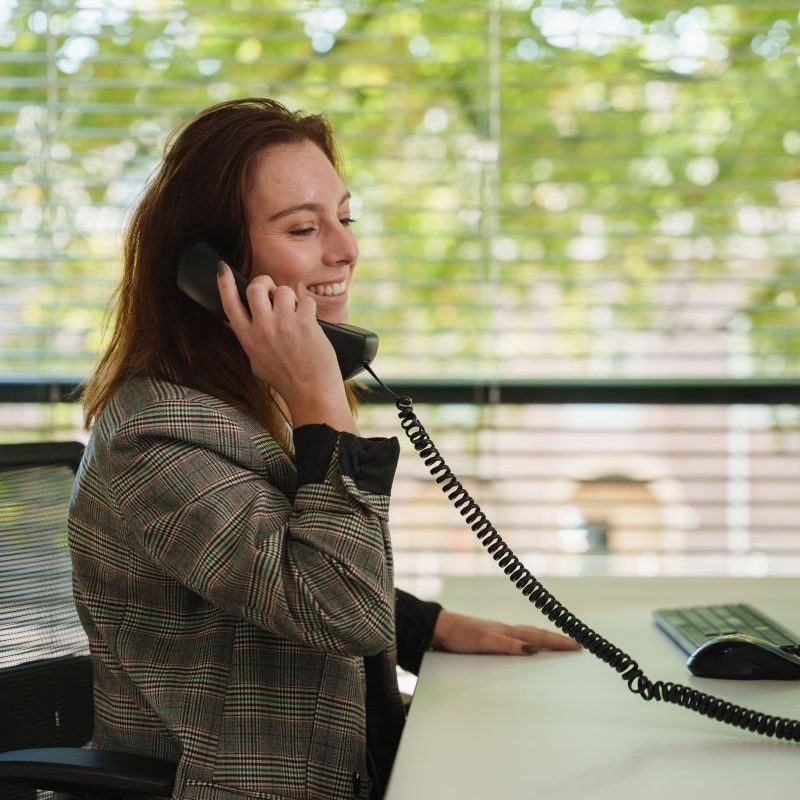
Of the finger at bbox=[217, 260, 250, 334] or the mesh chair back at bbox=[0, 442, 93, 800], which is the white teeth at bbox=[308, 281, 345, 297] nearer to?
the finger at bbox=[217, 260, 250, 334]

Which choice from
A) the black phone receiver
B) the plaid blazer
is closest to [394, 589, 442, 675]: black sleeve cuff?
the plaid blazer

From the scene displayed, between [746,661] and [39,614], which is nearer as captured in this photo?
[746,661]

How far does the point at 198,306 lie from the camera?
143cm

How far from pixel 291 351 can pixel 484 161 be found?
170 cm

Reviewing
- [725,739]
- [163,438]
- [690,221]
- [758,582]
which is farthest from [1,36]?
[725,739]

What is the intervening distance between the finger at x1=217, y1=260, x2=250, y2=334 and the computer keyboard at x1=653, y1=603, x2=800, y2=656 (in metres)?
0.69

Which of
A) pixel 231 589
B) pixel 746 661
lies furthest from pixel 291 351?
pixel 746 661

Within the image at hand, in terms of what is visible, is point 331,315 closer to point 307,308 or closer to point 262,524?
point 307,308

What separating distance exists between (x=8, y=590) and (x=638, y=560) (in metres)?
1.88

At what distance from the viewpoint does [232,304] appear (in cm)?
130

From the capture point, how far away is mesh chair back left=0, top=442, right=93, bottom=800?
1.37m

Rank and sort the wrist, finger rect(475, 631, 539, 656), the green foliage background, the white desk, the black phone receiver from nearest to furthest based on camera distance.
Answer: the white desk, the wrist, the black phone receiver, finger rect(475, 631, 539, 656), the green foliage background

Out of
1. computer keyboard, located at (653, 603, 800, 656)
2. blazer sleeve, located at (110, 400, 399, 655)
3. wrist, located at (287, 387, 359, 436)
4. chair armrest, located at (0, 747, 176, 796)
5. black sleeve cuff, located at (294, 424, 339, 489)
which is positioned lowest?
chair armrest, located at (0, 747, 176, 796)

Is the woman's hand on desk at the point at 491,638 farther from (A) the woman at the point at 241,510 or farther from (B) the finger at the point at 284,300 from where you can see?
(B) the finger at the point at 284,300
